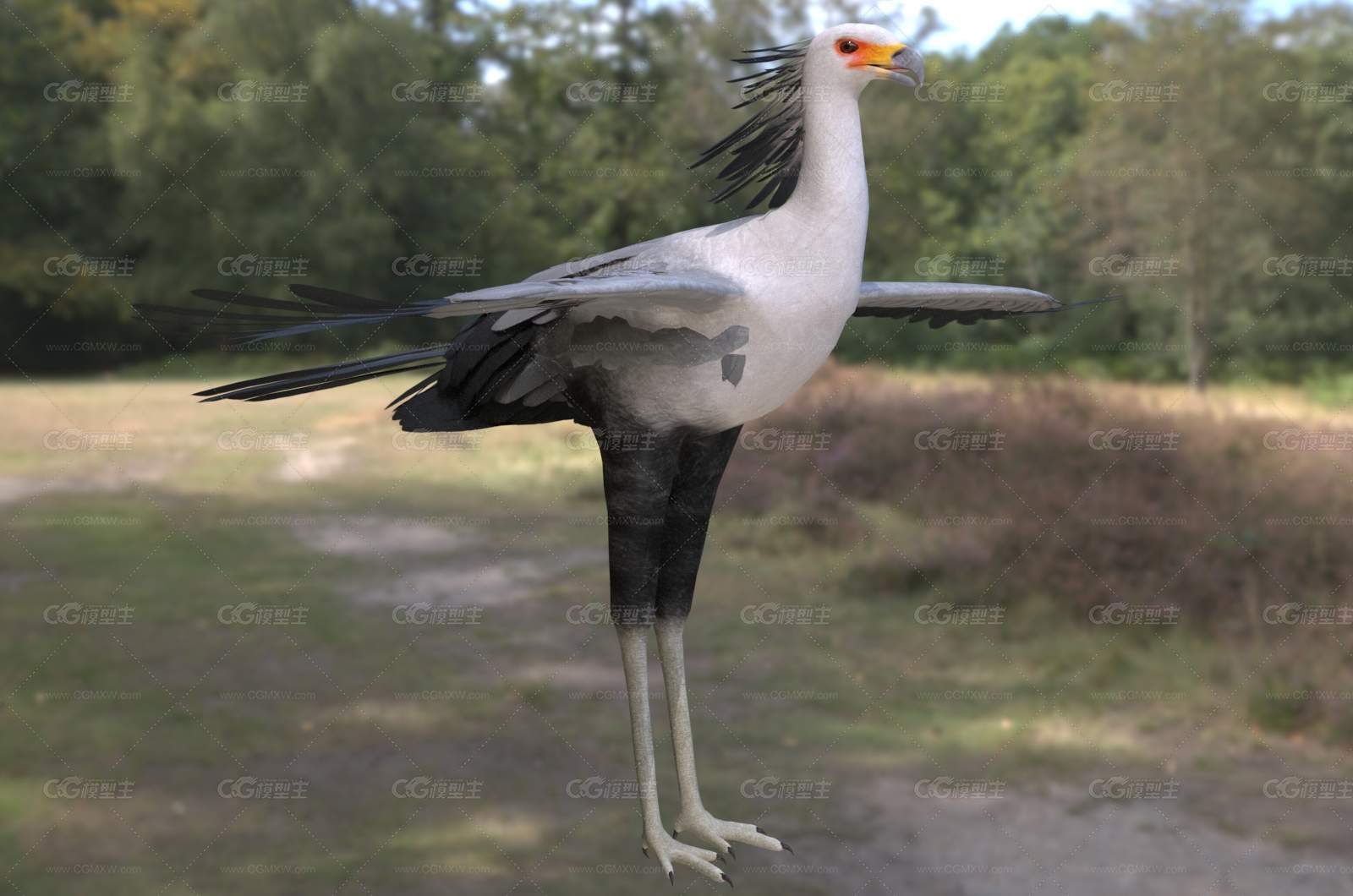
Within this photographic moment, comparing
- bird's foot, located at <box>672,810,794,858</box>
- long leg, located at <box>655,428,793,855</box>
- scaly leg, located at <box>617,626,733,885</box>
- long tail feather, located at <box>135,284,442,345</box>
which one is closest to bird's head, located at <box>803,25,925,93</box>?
long leg, located at <box>655,428,793,855</box>

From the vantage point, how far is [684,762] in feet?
16.6

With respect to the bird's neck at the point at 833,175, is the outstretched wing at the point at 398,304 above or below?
below

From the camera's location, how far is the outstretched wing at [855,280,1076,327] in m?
5.03

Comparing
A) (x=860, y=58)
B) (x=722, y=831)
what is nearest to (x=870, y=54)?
(x=860, y=58)

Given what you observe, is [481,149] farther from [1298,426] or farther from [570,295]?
[570,295]

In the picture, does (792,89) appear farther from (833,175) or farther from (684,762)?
(684,762)

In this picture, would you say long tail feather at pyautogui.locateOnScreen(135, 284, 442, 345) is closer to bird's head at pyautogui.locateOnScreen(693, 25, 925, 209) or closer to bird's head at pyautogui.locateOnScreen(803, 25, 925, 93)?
bird's head at pyautogui.locateOnScreen(693, 25, 925, 209)

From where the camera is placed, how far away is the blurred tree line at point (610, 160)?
17.7 m

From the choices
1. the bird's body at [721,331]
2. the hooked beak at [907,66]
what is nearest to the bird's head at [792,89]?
the hooked beak at [907,66]

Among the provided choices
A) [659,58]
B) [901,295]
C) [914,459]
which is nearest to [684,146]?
[659,58]

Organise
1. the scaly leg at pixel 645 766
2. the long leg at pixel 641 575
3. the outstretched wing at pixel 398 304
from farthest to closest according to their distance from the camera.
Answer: the scaly leg at pixel 645 766, the long leg at pixel 641 575, the outstretched wing at pixel 398 304

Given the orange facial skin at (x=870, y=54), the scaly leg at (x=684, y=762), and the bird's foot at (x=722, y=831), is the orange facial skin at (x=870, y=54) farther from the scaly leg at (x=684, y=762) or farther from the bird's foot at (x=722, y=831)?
the bird's foot at (x=722, y=831)

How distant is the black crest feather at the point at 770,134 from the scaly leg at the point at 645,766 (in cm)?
178

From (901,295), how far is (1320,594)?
5.17 metres
